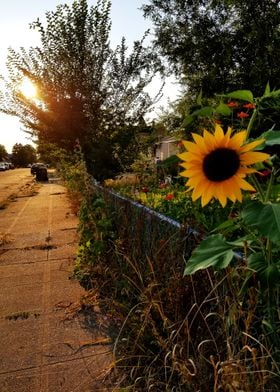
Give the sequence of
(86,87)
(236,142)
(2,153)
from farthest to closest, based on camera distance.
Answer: (2,153) → (86,87) → (236,142)

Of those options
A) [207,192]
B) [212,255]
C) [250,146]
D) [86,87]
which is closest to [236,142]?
[250,146]

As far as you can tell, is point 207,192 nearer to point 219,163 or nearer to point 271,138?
point 219,163

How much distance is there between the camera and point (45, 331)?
3.56 m

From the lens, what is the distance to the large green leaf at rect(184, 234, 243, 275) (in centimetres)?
158

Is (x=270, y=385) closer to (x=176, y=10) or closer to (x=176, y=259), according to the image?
(x=176, y=259)

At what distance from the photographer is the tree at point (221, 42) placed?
15695 mm

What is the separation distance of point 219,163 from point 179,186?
567cm

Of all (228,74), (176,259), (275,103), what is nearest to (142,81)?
(228,74)

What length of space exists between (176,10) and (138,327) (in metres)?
17.4

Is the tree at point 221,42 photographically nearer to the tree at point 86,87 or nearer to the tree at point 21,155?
the tree at point 86,87

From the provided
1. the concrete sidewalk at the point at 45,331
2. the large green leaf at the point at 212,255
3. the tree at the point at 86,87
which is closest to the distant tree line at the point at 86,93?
the tree at the point at 86,87

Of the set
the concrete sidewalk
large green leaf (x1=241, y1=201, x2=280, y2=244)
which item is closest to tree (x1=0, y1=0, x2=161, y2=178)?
the concrete sidewalk

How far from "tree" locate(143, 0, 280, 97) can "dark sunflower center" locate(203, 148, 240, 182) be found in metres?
14.3

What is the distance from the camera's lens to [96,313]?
3.92m
